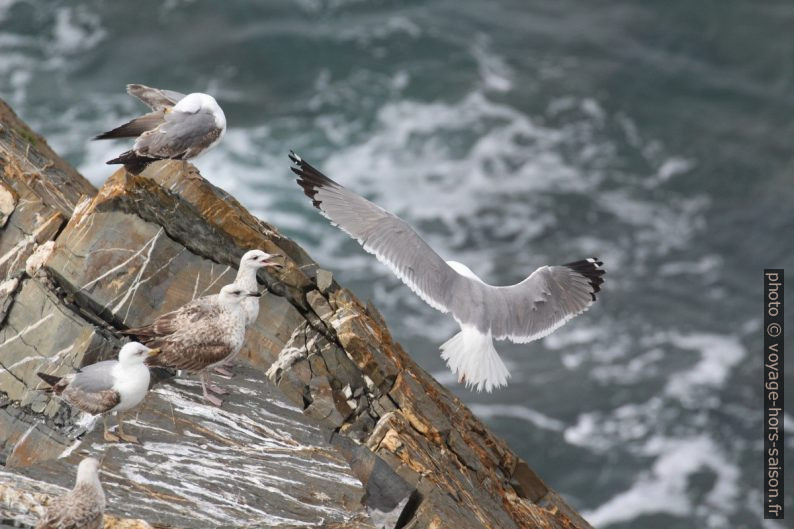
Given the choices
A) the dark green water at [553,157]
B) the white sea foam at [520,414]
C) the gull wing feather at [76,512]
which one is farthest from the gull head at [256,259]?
the white sea foam at [520,414]

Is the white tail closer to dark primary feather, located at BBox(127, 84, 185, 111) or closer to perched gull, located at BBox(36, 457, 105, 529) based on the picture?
dark primary feather, located at BBox(127, 84, 185, 111)

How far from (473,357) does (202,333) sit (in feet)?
11.4

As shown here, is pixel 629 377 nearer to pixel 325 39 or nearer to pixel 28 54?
pixel 325 39

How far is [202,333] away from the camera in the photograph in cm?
933

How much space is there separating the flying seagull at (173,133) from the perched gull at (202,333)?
5.91ft

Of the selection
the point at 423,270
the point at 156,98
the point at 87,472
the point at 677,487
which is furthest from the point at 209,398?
the point at 677,487

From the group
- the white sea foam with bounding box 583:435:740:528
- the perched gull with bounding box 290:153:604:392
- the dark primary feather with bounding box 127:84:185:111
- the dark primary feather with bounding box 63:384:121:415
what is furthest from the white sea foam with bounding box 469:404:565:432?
the dark primary feather with bounding box 63:384:121:415

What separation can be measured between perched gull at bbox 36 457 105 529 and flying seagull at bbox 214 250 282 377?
2.16 m

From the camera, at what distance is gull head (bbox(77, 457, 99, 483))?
7.79 meters

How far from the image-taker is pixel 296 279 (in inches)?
418

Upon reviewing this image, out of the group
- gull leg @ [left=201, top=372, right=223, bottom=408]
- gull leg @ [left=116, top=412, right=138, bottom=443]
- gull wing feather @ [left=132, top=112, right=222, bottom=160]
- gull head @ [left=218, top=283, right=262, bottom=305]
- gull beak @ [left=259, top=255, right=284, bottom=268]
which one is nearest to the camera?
gull leg @ [left=116, top=412, right=138, bottom=443]

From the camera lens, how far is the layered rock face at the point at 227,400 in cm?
880

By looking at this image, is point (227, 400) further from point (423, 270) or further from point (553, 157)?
point (553, 157)

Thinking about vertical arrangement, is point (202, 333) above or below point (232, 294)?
below
